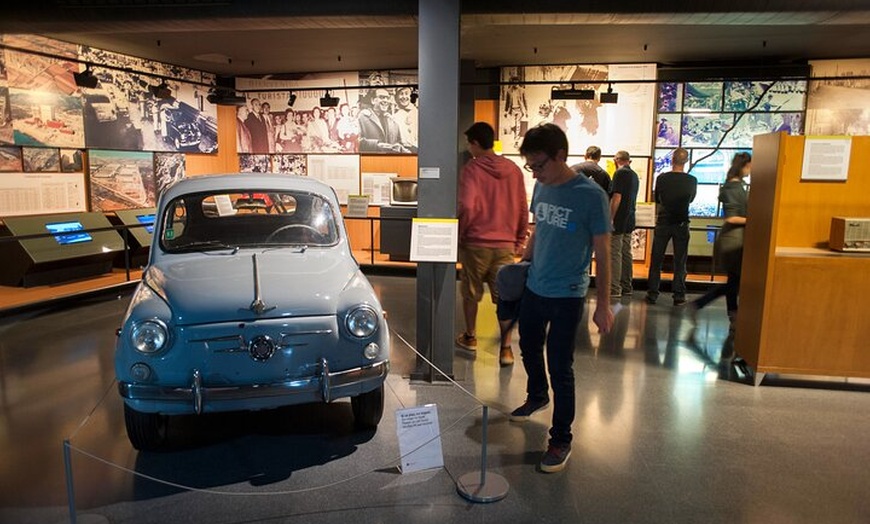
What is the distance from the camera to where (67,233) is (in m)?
7.92

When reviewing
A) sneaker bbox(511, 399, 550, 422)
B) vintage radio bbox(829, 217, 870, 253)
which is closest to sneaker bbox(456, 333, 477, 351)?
sneaker bbox(511, 399, 550, 422)

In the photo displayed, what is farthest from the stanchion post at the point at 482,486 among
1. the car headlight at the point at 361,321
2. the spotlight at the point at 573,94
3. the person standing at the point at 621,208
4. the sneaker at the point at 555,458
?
the spotlight at the point at 573,94

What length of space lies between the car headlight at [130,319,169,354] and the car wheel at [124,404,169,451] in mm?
473

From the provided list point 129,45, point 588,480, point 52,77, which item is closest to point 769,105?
point 588,480

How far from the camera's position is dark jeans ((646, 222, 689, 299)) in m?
7.27

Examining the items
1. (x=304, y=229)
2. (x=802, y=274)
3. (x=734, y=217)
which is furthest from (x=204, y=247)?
(x=734, y=217)

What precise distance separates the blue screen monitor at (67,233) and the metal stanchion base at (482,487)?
23.7 ft

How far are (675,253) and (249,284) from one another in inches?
228

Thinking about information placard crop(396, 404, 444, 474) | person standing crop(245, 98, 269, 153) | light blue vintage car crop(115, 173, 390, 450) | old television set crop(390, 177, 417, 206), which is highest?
person standing crop(245, 98, 269, 153)

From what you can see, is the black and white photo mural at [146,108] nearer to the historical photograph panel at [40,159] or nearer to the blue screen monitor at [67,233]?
the historical photograph panel at [40,159]

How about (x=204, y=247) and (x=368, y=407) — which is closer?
(x=368, y=407)

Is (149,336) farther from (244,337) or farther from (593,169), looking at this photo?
(593,169)

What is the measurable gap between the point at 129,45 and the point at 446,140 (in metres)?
7.06

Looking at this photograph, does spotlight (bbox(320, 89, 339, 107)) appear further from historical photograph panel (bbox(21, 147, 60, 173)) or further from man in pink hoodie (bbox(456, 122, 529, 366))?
man in pink hoodie (bbox(456, 122, 529, 366))
